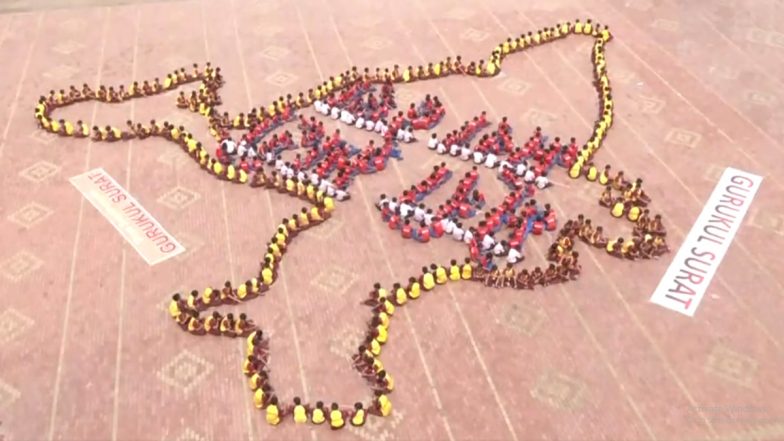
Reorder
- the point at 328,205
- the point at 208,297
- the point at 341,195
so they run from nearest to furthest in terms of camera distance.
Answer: the point at 208,297 → the point at 328,205 → the point at 341,195

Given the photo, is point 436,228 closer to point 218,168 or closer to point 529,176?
point 529,176

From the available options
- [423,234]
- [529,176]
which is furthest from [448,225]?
[529,176]

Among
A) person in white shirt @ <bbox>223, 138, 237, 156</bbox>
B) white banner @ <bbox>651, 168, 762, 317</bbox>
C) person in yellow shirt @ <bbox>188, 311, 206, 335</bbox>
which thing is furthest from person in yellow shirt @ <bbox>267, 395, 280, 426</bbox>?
person in white shirt @ <bbox>223, 138, 237, 156</bbox>

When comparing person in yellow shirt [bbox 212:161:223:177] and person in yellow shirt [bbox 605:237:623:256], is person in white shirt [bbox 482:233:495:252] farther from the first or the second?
person in yellow shirt [bbox 212:161:223:177]

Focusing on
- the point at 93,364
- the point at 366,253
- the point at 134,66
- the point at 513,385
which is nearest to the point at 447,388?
the point at 513,385

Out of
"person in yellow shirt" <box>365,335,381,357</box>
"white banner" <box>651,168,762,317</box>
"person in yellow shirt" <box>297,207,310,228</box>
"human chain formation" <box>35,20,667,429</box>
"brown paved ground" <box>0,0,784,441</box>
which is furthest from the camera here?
"person in yellow shirt" <box>297,207,310,228</box>

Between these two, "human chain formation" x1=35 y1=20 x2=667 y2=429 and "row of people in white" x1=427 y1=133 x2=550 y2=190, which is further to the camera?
"row of people in white" x1=427 y1=133 x2=550 y2=190

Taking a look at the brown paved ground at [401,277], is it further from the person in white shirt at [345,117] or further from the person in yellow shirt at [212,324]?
the person in white shirt at [345,117]
